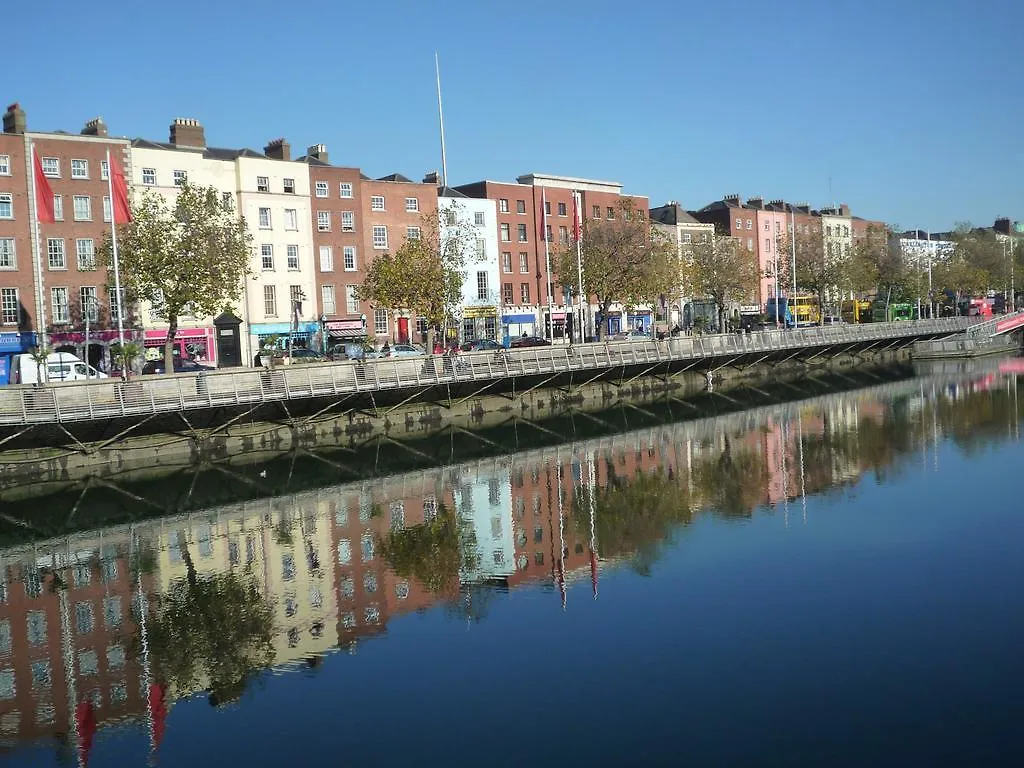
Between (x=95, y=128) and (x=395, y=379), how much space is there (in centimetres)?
2699

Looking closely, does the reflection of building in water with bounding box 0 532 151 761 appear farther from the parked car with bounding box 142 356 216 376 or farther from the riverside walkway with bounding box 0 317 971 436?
the parked car with bounding box 142 356 216 376

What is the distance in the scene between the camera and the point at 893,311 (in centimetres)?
11956

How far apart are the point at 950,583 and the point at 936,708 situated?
7.45 meters

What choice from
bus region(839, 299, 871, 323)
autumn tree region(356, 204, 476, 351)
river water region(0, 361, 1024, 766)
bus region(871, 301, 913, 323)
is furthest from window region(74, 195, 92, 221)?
bus region(871, 301, 913, 323)

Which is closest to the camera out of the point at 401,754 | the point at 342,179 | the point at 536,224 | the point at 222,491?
the point at 401,754

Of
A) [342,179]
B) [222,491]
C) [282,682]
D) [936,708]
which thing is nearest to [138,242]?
[222,491]

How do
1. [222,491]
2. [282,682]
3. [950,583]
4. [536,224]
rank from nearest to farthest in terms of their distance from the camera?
[282,682] → [950,583] → [222,491] → [536,224]

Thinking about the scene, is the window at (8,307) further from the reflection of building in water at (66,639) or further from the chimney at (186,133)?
the reflection of building in water at (66,639)

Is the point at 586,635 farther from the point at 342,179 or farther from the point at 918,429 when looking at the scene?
the point at 342,179

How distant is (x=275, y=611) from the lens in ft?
77.1

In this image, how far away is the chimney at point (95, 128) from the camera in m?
62.6

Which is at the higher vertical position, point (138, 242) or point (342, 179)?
point (342, 179)

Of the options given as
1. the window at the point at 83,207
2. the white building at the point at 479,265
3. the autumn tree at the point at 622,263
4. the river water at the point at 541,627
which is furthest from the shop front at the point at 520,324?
the river water at the point at 541,627

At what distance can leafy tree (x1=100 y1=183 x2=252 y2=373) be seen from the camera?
50125 mm
